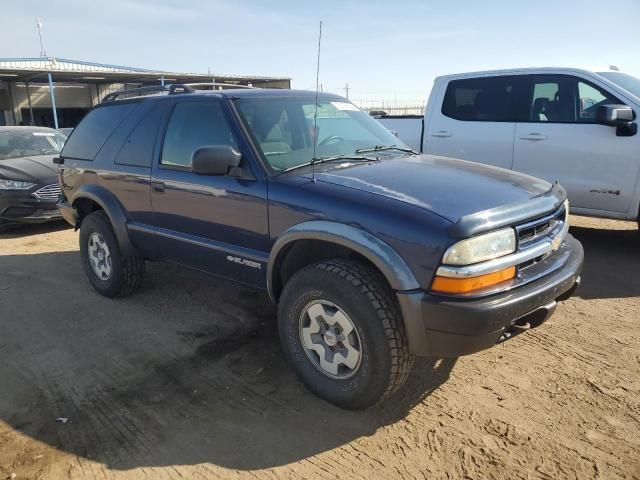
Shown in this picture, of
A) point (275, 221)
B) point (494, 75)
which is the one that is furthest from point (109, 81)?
point (275, 221)

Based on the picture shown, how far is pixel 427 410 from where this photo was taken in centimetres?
285

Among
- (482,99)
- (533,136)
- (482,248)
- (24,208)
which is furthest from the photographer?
(24,208)

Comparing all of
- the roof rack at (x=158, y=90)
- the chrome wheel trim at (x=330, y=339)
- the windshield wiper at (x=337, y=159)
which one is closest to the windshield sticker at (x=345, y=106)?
the windshield wiper at (x=337, y=159)

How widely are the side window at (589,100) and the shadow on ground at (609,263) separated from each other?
1.50m

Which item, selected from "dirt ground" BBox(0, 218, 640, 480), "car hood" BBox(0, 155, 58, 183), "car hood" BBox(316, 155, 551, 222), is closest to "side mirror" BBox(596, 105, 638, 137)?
"dirt ground" BBox(0, 218, 640, 480)

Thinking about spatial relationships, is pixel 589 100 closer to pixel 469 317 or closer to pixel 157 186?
pixel 469 317

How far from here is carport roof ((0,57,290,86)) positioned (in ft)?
79.5

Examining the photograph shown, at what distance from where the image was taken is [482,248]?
2.50 m

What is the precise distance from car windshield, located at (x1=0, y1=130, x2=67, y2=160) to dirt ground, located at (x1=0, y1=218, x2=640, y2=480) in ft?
17.2

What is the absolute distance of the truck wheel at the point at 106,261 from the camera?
446 cm

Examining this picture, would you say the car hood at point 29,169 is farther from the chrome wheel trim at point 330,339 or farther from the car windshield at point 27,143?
the chrome wheel trim at point 330,339

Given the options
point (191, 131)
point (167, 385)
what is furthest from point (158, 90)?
point (167, 385)

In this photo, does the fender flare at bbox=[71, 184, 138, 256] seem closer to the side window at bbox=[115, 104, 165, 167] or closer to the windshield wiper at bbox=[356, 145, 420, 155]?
the side window at bbox=[115, 104, 165, 167]

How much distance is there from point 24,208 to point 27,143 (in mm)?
2054
